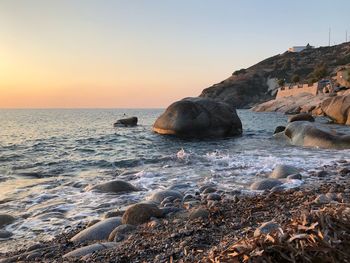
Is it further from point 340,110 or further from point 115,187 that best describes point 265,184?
point 340,110

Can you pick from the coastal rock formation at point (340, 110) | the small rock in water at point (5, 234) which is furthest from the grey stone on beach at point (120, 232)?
the coastal rock formation at point (340, 110)

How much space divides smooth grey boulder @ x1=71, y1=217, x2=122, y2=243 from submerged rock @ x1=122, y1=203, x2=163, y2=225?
0.88ft

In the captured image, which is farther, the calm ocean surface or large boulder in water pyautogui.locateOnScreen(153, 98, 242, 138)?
large boulder in water pyautogui.locateOnScreen(153, 98, 242, 138)

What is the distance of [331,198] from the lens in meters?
7.23

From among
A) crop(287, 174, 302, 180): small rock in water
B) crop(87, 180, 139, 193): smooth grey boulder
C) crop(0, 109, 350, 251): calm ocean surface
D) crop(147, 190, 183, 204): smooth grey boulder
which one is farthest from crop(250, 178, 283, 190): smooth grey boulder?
crop(87, 180, 139, 193): smooth grey boulder

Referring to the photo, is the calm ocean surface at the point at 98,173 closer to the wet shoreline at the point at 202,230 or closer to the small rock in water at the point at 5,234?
the small rock in water at the point at 5,234

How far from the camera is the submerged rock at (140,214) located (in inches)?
292

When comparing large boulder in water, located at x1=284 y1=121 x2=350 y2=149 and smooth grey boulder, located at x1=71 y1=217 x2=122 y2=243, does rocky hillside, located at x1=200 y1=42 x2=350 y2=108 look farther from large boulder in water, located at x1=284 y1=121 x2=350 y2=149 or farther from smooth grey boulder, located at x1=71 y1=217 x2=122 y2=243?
smooth grey boulder, located at x1=71 y1=217 x2=122 y2=243

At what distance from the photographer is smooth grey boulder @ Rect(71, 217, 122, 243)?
6.59 metres

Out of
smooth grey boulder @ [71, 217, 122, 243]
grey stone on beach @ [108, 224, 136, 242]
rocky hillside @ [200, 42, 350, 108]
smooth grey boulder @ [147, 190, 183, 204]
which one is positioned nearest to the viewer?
grey stone on beach @ [108, 224, 136, 242]

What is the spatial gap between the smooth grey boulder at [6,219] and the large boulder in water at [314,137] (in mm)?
14710

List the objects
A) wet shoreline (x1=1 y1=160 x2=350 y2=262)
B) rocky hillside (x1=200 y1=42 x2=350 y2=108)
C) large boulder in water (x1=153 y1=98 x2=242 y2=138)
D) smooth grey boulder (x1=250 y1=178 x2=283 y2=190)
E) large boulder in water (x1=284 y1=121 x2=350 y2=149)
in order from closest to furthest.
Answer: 1. wet shoreline (x1=1 y1=160 x2=350 y2=262)
2. smooth grey boulder (x1=250 y1=178 x2=283 y2=190)
3. large boulder in water (x1=284 y1=121 x2=350 y2=149)
4. large boulder in water (x1=153 y1=98 x2=242 y2=138)
5. rocky hillside (x1=200 y1=42 x2=350 y2=108)

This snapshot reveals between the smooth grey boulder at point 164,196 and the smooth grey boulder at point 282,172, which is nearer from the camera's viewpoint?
the smooth grey boulder at point 164,196

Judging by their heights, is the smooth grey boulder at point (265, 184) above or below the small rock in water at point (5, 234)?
above
